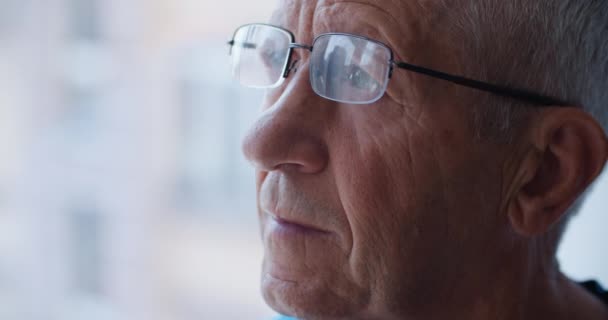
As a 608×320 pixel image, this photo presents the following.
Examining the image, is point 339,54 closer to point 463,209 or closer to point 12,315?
point 463,209

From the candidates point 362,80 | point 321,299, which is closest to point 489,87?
point 362,80

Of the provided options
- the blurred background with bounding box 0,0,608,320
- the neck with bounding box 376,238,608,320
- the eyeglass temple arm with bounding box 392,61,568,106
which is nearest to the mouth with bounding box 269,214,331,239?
the neck with bounding box 376,238,608,320

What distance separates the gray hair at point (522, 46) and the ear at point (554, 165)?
4 cm

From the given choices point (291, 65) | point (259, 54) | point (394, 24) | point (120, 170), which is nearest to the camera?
point (394, 24)

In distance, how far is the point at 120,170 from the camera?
261 cm

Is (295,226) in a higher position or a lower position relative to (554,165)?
lower

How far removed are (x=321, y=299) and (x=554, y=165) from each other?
1.51 ft

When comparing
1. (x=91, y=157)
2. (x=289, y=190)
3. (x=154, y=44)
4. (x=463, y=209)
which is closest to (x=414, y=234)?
(x=463, y=209)

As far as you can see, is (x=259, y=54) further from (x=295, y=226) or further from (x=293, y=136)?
(x=295, y=226)

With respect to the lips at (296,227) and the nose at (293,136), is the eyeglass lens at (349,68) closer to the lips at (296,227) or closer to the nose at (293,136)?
the nose at (293,136)

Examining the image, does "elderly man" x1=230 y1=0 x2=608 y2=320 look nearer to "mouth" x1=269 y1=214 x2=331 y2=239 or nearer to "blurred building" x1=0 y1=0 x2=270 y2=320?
"mouth" x1=269 y1=214 x2=331 y2=239

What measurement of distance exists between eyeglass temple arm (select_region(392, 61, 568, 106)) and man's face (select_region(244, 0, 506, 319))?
0.04 ft

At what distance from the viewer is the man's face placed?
100 cm

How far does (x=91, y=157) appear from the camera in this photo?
2656mm
